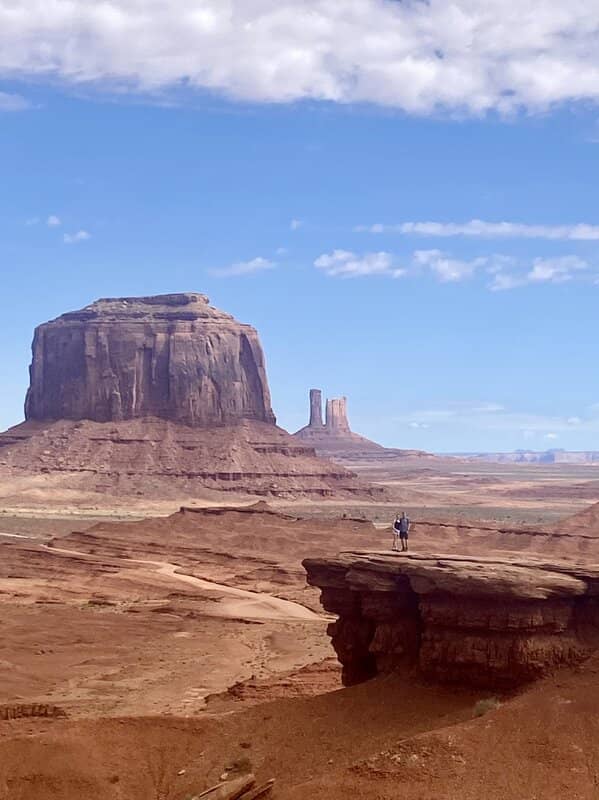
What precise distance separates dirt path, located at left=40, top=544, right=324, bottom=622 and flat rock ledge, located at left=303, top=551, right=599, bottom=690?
22663 mm

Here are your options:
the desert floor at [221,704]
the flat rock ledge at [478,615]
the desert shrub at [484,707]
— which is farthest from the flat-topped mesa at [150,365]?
the desert shrub at [484,707]

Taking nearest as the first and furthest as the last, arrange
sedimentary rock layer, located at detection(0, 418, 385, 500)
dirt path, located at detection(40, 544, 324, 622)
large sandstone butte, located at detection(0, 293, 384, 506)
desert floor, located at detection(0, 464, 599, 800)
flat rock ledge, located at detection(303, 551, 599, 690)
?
1. desert floor, located at detection(0, 464, 599, 800)
2. flat rock ledge, located at detection(303, 551, 599, 690)
3. dirt path, located at detection(40, 544, 324, 622)
4. sedimentary rock layer, located at detection(0, 418, 385, 500)
5. large sandstone butte, located at detection(0, 293, 384, 506)

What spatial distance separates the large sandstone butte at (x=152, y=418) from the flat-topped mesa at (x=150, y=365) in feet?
0.53

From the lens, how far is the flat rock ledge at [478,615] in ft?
60.8

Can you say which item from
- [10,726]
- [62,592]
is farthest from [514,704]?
[62,592]

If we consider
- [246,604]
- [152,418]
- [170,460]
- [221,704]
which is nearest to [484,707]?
[221,704]

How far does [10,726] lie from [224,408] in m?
115

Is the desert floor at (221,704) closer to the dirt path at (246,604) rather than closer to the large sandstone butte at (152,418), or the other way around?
the dirt path at (246,604)

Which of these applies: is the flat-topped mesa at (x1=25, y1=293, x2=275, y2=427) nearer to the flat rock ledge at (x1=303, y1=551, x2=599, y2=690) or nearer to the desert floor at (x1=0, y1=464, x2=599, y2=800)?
the desert floor at (x1=0, y1=464, x2=599, y2=800)

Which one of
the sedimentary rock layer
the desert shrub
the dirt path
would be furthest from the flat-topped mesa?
the desert shrub

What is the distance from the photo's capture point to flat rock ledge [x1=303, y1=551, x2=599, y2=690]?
60.8ft

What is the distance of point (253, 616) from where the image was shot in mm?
43688

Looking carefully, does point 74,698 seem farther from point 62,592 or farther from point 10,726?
point 62,592

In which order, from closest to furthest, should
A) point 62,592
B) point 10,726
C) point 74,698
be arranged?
point 10,726, point 74,698, point 62,592
